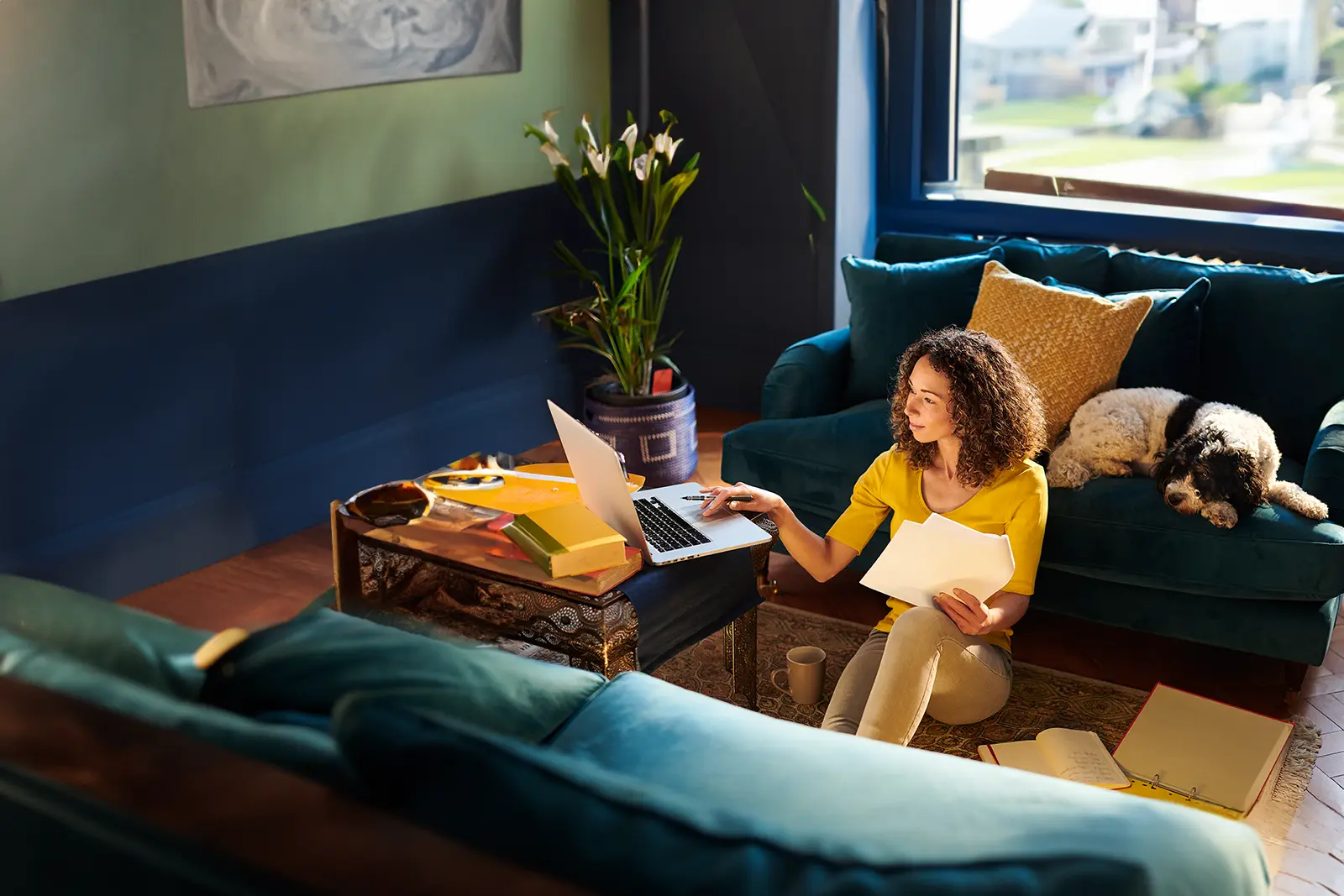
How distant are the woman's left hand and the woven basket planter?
6.60ft

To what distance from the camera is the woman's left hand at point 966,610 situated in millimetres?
2543

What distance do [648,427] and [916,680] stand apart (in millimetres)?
2182

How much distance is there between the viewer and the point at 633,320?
4.55 m

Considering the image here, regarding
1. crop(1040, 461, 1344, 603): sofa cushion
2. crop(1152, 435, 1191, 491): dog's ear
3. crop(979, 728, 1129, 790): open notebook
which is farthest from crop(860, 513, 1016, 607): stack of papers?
crop(1152, 435, 1191, 491): dog's ear

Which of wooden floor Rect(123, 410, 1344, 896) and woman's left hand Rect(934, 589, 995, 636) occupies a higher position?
woman's left hand Rect(934, 589, 995, 636)

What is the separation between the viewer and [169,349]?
377 cm

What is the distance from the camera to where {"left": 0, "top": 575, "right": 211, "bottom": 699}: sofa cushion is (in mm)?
1326

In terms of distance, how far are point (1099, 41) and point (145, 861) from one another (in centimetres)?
450

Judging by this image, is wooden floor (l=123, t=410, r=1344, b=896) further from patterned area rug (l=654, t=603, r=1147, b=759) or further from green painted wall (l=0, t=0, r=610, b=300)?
green painted wall (l=0, t=0, r=610, b=300)

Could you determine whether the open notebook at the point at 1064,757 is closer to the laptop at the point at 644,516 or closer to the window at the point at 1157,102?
the laptop at the point at 644,516

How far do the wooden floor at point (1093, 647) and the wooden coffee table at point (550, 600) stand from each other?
0.74ft

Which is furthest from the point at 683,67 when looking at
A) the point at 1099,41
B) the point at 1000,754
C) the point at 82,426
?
the point at 1000,754

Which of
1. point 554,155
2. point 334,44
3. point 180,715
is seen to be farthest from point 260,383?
point 180,715

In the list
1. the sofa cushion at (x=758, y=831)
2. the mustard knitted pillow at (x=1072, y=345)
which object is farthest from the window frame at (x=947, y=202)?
the sofa cushion at (x=758, y=831)
